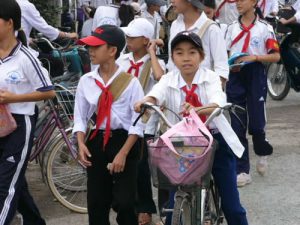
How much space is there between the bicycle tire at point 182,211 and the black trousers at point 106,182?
61cm

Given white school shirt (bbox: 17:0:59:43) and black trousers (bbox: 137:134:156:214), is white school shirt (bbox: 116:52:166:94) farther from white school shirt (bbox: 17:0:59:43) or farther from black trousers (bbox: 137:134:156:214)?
white school shirt (bbox: 17:0:59:43)

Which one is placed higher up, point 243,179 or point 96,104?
point 96,104

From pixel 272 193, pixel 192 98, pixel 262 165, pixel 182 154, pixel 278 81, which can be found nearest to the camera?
pixel 182 154

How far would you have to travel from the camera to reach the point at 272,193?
6.09 metres

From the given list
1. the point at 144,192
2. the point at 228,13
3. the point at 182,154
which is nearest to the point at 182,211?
the point at 182,154

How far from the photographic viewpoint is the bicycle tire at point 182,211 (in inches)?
140

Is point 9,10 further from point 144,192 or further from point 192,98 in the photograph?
point 144,192

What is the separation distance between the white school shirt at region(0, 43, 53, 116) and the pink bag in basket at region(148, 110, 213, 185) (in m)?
1.07

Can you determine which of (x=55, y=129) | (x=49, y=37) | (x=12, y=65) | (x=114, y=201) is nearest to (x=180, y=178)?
(x=114, y=201)

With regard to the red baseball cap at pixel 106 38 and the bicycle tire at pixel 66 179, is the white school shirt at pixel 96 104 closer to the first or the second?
the red baseball cap at pixel 106 38

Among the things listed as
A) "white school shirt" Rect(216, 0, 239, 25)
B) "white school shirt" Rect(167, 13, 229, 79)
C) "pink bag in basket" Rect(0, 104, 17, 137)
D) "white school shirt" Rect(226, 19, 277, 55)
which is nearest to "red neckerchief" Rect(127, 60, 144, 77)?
"white school shirt" Rect(167, 13, 229, 79)

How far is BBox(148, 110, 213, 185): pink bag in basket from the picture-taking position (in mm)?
3404

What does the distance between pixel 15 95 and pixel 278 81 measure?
23.3ft

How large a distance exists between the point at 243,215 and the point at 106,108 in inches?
45.1
